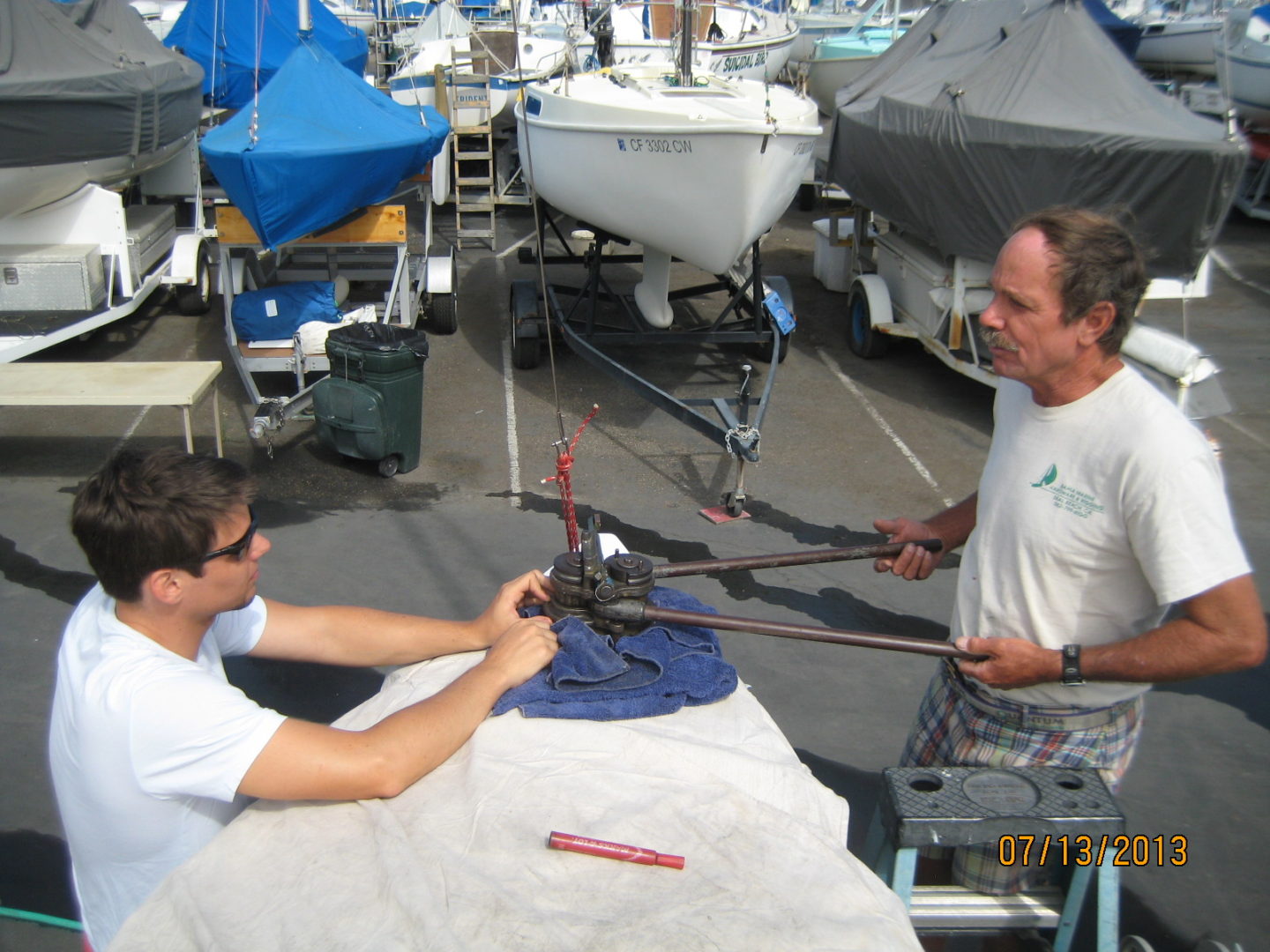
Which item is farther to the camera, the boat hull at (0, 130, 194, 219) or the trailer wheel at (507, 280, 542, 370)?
the trailer wheel at (507, 280, 542, 370)

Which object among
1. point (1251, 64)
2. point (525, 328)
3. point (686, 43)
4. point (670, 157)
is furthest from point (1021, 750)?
point (1251, 64)

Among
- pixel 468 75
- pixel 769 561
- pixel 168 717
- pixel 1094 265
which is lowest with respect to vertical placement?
pixel 769 561

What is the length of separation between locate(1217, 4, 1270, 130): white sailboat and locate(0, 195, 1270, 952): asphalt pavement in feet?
16.4

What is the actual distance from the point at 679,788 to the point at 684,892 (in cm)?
26

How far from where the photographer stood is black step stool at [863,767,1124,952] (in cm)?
212

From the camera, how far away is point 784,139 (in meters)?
6.91

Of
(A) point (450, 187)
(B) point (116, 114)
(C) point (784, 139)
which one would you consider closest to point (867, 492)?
(C) point (784, 139)

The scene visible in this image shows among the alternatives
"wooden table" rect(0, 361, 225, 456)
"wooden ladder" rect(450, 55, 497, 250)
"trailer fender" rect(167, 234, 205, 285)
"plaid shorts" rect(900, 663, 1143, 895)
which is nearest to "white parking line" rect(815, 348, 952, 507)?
"plaid shorts" rect(900, 663, 1143, 895)

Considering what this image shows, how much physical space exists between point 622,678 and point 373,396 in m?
4.69

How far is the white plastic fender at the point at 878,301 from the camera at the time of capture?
8.95m

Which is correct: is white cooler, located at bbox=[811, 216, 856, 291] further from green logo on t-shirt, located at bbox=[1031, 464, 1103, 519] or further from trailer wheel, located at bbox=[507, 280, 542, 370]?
green logo on t-shirt, located at bbox=[1031, 464, 1103, 519]

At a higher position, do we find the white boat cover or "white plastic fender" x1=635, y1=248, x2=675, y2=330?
the white boat cover

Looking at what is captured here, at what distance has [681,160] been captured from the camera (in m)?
6.96

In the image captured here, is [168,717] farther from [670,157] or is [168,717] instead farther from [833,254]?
[833,254]
